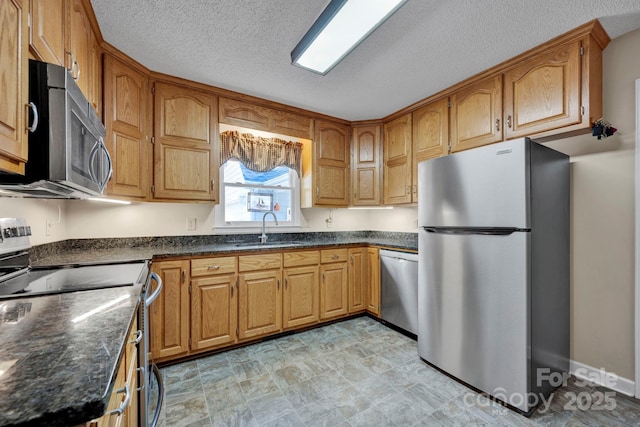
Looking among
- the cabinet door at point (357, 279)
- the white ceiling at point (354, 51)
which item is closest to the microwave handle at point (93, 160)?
the white ceiling at point (354, 51)

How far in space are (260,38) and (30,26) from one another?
117cm

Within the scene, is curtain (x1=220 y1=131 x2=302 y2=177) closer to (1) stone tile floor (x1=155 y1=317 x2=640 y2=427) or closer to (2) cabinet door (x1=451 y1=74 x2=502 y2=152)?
(2) cabinet door (x1=451 y1=74 x2=502 y2=152)

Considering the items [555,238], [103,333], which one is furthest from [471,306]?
[103,333]

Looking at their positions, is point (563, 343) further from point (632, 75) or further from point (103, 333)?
point (103, 333)

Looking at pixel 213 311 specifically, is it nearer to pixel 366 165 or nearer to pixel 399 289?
pixel 399 289

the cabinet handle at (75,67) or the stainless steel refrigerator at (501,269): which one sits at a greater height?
the cabinet handle at (75,67)

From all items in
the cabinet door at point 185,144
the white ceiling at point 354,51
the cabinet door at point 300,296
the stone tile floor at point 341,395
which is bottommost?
the stone tile floor at point 341,395

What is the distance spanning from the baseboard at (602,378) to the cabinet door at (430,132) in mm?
1790

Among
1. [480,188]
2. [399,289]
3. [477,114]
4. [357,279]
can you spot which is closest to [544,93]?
[477,114]

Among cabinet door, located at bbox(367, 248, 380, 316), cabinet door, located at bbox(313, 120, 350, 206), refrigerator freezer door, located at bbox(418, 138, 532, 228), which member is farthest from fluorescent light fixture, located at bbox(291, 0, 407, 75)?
cabinet door, located at bbox(367, 248, 380, 316)

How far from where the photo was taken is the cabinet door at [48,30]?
1004 mm

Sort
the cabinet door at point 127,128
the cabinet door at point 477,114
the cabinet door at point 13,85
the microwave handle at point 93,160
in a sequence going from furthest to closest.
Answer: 1. the cabinet door at point 477,114
2. the cabinet door at point 127,128
3. the microwave handle at point 93,160
4. the cabinet door at point 13,85

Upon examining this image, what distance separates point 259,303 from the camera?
8.26 ft

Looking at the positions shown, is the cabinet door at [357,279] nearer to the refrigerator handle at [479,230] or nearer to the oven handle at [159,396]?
the refrigerator handle at [479,230]
